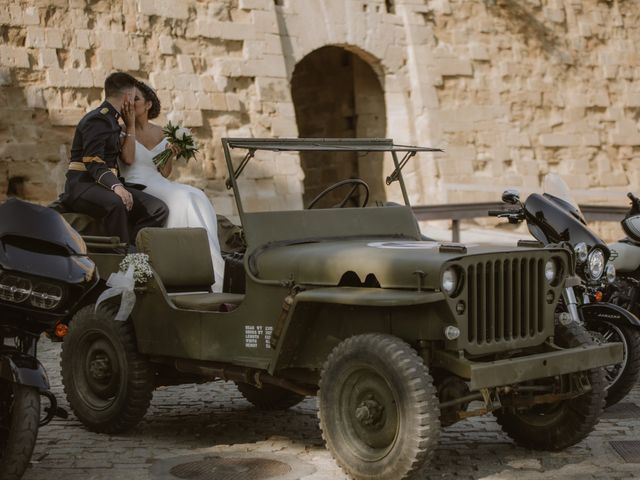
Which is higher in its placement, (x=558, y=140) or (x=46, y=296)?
(x=558, y=140)

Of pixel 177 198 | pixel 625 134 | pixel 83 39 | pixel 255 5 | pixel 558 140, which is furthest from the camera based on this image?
pixel 625 134

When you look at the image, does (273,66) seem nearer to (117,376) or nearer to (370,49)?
(370,49)

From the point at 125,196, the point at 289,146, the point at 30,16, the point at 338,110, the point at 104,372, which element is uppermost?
the point at 30,16

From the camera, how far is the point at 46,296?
4.37m

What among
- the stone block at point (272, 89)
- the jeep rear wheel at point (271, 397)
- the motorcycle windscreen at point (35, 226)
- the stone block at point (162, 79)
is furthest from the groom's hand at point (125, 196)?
the stone block at point (272, 89)

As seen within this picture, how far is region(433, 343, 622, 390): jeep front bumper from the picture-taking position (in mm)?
4426

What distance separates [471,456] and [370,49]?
10.5m

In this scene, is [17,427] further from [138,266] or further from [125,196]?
[125,196]

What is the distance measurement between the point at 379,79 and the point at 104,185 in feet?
30.1

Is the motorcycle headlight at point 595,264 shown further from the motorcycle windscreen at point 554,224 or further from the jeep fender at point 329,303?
the jeep fender at point 329,303

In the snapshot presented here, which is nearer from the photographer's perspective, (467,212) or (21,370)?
(21,370)

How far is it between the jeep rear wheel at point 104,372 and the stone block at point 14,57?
662cm

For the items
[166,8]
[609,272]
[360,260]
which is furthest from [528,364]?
[166,8]

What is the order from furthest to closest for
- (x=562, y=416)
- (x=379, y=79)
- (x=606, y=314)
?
(x=379, y=79), (x=606, y=314), (x=562, y=416)
